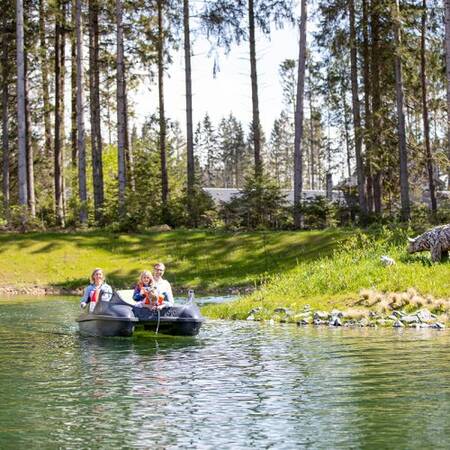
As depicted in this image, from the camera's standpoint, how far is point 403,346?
13.3m

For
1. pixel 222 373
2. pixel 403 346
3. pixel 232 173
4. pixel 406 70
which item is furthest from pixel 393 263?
pixel 232 173

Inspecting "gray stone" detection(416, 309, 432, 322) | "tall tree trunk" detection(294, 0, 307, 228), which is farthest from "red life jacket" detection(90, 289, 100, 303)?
"tall tree trunk" detection(294, 0, 307, 228)

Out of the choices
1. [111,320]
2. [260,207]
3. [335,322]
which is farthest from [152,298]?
[260,207]

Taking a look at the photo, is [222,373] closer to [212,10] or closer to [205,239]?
[205,239]

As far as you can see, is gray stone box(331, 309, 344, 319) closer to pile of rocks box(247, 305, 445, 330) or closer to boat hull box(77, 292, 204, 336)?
pile of rocks box(247, 305, 445, 330)

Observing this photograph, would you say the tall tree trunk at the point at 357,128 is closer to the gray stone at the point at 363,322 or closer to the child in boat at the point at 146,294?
the gray stone at the point at 363,322

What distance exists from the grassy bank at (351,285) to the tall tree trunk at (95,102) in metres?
17.2

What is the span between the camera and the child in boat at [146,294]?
49.8 ft

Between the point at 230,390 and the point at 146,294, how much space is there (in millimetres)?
5942

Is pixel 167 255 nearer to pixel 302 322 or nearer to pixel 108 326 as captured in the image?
pixel 302 322

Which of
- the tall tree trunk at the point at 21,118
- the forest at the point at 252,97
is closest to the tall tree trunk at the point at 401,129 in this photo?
the forest at the point at 252,97

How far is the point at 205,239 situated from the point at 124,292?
1512cm

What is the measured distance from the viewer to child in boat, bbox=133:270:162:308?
1518 cm

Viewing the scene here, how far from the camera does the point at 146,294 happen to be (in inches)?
607
